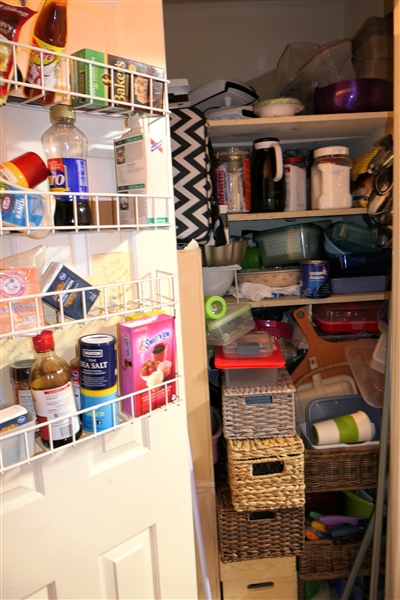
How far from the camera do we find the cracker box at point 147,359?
0.80 metres

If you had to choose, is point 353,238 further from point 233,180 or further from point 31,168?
point 31,168

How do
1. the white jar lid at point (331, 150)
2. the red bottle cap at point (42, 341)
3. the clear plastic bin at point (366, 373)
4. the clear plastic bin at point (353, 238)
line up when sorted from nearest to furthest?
the red bottle cap at point (42, 341), the clear plastic bin at point (366, 373), the white jar lid at point (331, 150), the clear plastic bin at point (353, 238)

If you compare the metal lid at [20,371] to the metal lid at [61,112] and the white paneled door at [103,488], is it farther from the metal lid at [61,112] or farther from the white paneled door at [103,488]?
the metal lid at [61,112]

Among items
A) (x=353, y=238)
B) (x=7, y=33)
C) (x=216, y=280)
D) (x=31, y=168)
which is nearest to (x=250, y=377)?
(x=216, y=280)

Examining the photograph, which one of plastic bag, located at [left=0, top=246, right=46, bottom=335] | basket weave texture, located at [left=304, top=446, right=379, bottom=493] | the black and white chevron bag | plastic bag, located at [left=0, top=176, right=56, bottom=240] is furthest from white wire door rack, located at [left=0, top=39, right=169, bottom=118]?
basket weave texture, located at [left=304, top=446, right=379, bottom=493]

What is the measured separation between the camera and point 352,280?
1.77 meters

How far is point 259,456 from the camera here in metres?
1.51

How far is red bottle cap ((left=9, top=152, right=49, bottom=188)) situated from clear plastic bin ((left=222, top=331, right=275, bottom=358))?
0.99 meters

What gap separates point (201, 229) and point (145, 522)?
35.8 inches

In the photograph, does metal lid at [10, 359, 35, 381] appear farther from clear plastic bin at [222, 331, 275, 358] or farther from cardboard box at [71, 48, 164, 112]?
clear plastic bin at [222, 331, 275, 358]

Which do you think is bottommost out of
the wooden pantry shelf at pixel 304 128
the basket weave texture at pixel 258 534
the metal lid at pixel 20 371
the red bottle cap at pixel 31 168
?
the basket weave texture at pixel 258 534

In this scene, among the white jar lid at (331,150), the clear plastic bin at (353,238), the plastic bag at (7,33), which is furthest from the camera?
the clear plastic bin at (353,238)

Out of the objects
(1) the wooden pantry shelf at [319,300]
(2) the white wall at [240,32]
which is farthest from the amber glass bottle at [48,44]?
(2) the white wall at [240,32]

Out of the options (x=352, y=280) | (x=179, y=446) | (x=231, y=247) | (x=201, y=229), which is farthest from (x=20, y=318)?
(x=352, y=280)
